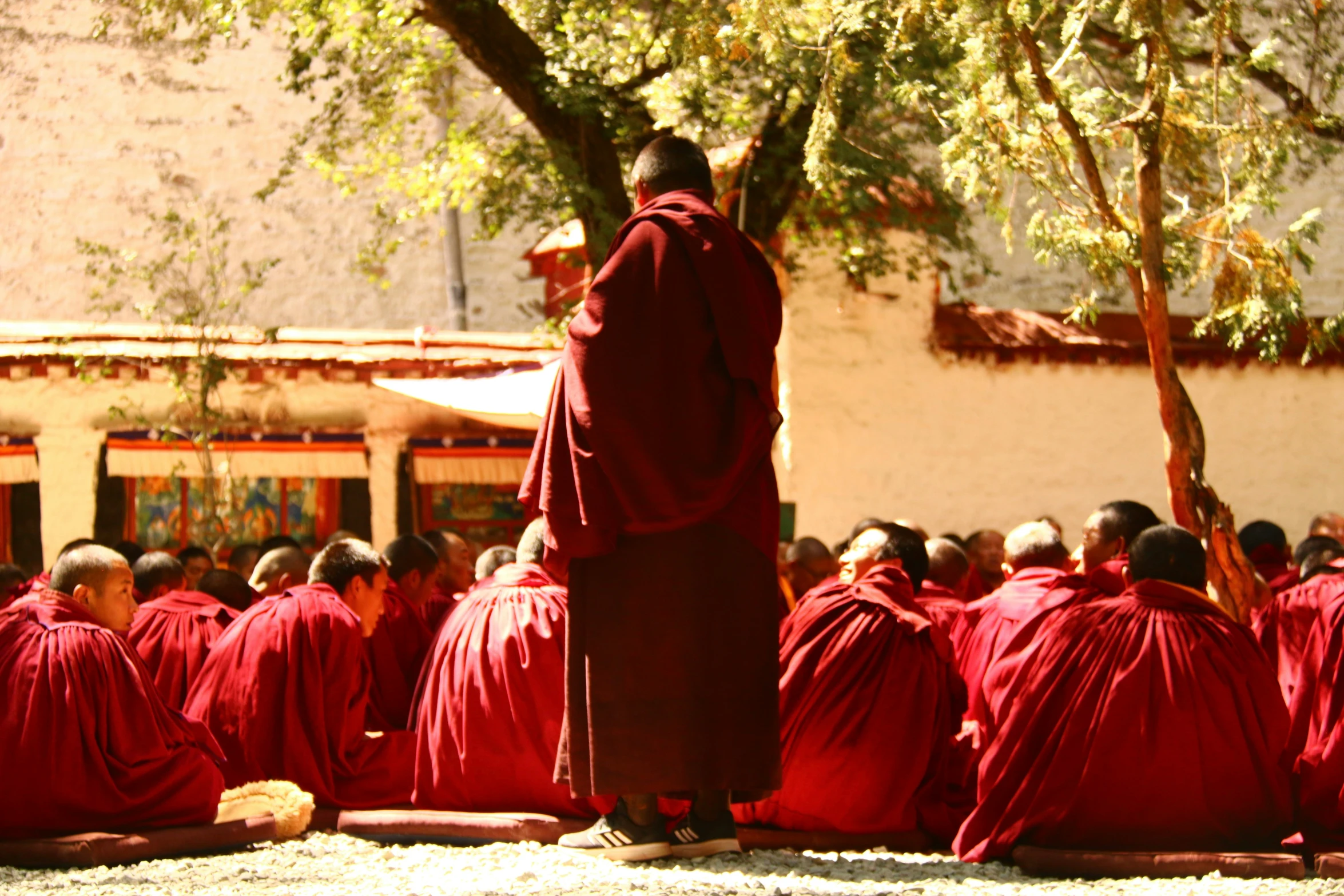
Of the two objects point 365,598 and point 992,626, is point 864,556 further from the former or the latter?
point 365,598

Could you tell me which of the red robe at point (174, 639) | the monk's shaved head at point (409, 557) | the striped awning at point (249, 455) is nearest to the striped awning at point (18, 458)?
the striped awning at point (249, 455)

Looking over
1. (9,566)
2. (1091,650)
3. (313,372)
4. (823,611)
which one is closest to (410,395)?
(313,372)

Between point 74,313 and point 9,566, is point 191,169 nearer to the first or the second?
point 74,313

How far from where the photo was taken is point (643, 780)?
358cm

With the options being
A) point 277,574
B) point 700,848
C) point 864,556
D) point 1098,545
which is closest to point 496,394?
point 277,574

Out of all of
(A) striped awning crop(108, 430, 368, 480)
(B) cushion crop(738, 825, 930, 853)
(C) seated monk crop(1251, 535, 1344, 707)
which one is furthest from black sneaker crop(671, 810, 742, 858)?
(A) striped awning crop(108, 430, 368, 480)

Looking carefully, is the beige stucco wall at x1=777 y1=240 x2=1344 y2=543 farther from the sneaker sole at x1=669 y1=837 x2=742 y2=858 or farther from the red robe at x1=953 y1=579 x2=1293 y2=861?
the sneaker sole at x1=669 y1=837 x2=742 y2=858

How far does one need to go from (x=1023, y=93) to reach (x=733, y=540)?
2.60 m

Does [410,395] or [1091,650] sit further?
[410,395]

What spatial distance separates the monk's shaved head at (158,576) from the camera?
253 inches

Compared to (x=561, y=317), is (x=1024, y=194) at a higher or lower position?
higher

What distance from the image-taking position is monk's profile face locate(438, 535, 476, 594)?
23.5 ft

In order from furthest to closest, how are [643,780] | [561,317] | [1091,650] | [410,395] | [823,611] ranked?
1. [561,317]
2. [410,395]
3. [823,611]
4. [1091,650]
5. [643,780]

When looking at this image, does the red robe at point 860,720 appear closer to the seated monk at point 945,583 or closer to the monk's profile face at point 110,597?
the seated monk at point 945,583
